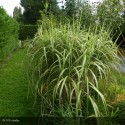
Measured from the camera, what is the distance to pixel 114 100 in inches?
180

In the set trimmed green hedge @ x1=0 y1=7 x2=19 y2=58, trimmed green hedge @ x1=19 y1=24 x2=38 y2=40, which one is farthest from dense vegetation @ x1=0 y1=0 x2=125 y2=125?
trimmed green hedge @ x1=19 y1=24 x2=38 y2=40

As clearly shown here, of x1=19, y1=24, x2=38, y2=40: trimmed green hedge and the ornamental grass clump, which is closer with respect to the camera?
the ornamental grass clump

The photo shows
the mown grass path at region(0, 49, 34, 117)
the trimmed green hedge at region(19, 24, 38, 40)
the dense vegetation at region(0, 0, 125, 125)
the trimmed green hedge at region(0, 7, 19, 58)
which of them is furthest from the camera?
the trimmed green hedge at region(19, 24, 38, 40)

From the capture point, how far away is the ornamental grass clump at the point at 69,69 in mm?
4027

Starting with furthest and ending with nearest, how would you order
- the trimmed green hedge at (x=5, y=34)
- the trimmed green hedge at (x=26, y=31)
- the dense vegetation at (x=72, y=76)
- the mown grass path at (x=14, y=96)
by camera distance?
the trimmed green hedge at (x=26, y=31)
the trimmed green hedge at (x=5, y=34)
the mown grass path at (x=14, y=96)
the dense vegetation at (x=72, y=76)

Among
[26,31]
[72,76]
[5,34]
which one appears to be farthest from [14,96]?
[26,31]

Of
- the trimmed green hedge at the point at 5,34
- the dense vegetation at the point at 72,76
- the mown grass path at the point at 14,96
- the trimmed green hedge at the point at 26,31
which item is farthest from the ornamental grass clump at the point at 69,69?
the trimmed green hedge at the point at 26,31

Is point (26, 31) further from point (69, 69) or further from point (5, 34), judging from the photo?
point (69, 69)

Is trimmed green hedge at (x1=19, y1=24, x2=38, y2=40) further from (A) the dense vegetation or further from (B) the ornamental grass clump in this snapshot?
(B) the ornamental grass clump

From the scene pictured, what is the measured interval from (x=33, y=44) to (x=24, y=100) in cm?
98

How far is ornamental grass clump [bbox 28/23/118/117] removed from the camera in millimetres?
4027

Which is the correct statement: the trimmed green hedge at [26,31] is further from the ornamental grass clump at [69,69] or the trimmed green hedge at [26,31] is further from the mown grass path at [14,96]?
the ornamental grass clump at [69,69]

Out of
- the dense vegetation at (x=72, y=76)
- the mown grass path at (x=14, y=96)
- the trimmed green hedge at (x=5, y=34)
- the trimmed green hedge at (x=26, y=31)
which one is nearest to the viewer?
the dense vegetation at (x=72, y=76)

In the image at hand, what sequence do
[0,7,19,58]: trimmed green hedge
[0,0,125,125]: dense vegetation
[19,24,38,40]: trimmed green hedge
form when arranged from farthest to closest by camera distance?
1. [19,24,38,40]: trimmed green hedge
2. [0,7,19,58]: trimmed green hedge
3. [0,0,125,125]: dense vegetation
